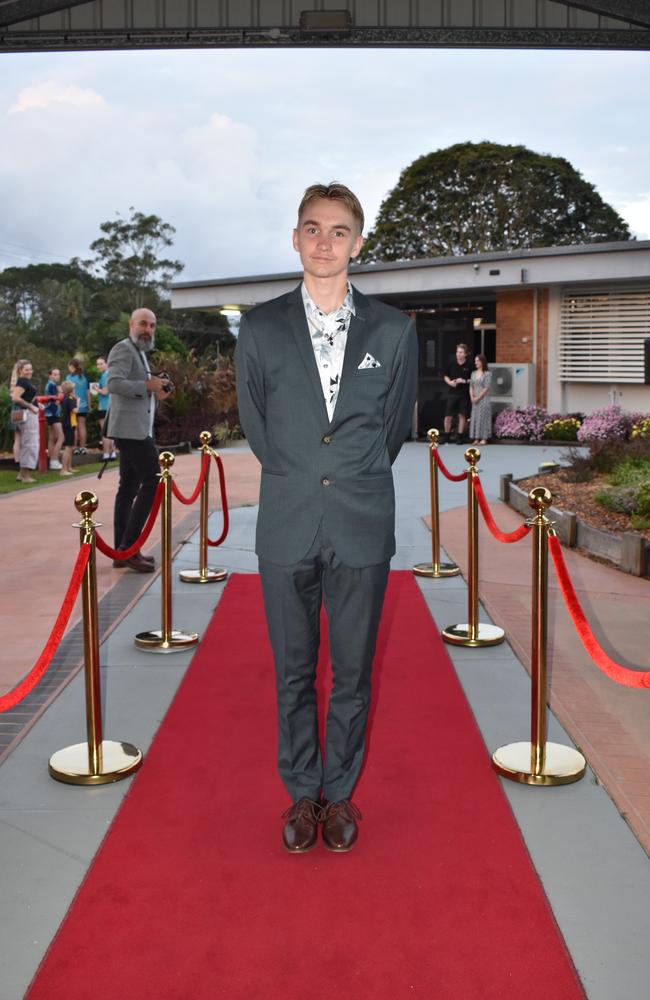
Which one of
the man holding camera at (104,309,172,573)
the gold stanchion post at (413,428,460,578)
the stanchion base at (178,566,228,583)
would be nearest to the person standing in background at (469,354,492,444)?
the gold stanchion post at (413,428,460,578)

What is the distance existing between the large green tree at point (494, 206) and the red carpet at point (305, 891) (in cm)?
4009

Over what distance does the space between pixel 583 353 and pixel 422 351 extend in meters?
3.61

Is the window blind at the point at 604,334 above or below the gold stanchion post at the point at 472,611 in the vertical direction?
above

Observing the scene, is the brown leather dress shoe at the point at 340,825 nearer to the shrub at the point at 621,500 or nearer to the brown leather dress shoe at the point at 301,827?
the brown leather dress shoe at the point at 301,827

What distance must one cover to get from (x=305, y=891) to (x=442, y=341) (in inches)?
768

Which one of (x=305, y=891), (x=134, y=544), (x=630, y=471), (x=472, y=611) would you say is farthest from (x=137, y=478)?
(x=630, y=471)

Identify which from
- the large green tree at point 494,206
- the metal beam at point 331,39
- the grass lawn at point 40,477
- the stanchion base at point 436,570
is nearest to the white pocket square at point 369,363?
the stanchion base at point 436,570

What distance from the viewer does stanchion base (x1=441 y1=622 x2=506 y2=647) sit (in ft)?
19.5

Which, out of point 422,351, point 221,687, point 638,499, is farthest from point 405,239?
point 221,687

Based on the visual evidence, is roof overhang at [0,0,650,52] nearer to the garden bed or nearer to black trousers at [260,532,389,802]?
the garden bed

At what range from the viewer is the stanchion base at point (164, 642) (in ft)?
19.3

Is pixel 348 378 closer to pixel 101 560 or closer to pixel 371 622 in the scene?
pixel 371 622

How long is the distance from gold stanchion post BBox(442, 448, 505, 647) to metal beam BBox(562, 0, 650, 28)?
6.32m

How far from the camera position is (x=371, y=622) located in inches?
131
